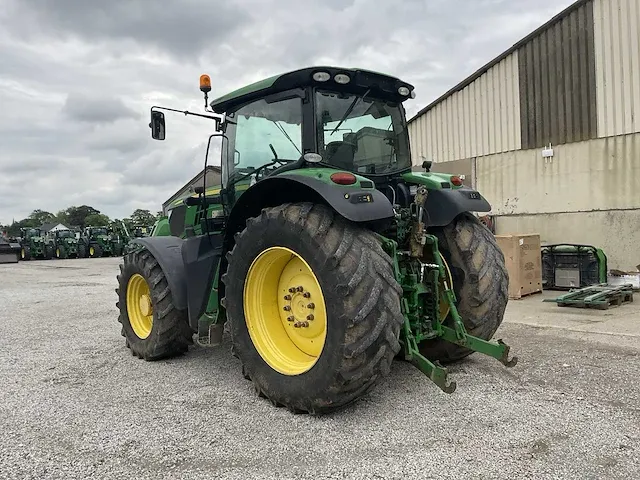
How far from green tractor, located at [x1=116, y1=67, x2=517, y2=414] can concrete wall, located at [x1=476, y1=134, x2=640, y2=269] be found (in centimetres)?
733

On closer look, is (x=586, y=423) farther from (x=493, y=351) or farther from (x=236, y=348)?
(x=236, y=348)

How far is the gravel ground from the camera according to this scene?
2764mm

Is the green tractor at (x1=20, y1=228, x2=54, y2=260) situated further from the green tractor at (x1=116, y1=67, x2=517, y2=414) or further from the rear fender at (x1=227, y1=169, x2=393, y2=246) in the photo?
the rear fender at (x1=227, y1=169, x2=393, y2=246)

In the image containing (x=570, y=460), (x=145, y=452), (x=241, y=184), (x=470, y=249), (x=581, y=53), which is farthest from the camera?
(x=581, y=53)

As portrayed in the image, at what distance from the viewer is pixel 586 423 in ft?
10.5

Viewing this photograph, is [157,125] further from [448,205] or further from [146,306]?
[448,205]

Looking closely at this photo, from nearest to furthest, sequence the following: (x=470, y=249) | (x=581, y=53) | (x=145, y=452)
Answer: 1. (x=145, y=452)
2. (x=470, y=249)
3. (x=581, y=53)

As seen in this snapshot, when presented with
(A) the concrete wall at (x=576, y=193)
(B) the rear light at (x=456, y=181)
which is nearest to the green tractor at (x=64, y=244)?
(A) the concrete wall at (x=576, y=193)

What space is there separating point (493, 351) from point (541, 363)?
48.1 inches

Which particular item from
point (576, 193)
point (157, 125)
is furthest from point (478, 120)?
point (157, 125)

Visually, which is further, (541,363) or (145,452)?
(541,363)

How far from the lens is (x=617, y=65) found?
33.3ft

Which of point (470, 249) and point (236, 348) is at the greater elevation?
point (470, 249)

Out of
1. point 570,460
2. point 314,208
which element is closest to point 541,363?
point 570,460
